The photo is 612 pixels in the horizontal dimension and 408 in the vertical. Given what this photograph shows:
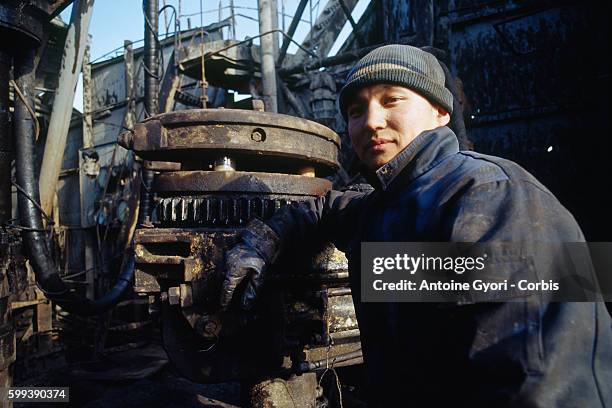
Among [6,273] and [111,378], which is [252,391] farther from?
[111,378]

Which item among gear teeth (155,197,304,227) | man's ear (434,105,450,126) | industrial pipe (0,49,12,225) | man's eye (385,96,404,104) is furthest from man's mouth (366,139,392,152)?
industrial pipe (0,49,12,225)

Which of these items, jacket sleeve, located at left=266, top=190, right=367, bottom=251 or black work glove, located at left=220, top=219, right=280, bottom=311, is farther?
jacket sleeve, located at left=266, top=190, right=367, bottom=251

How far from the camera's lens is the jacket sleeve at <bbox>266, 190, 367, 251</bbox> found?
1.87 m

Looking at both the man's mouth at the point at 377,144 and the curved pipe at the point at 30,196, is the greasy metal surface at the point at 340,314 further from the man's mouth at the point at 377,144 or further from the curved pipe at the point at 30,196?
the curved pipe at the point at 30,196

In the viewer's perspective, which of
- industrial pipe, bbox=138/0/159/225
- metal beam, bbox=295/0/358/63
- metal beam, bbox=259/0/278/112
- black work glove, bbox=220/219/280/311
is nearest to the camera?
black work glove, bbox=220/219/280/311

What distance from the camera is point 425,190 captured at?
1.15 meters

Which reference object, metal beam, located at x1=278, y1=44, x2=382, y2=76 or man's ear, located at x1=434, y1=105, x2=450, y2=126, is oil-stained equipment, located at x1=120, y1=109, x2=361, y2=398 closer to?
man's ear, located at x1=434, y1=105, x2=450, y2=126

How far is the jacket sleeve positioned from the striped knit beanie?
2.03 ft

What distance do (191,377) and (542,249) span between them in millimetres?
1854

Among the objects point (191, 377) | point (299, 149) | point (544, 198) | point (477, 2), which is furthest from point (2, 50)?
point (477, 2)

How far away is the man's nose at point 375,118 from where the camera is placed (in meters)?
1.32

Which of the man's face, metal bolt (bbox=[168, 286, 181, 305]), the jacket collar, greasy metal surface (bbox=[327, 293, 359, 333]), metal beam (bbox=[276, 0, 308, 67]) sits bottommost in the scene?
greasy metal surface (bbox=[327, 293, 359, 333])

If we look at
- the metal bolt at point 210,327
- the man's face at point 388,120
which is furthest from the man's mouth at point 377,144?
the metal bolt at point 210,327

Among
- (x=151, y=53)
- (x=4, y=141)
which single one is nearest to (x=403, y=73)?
(x=4, y=141)
